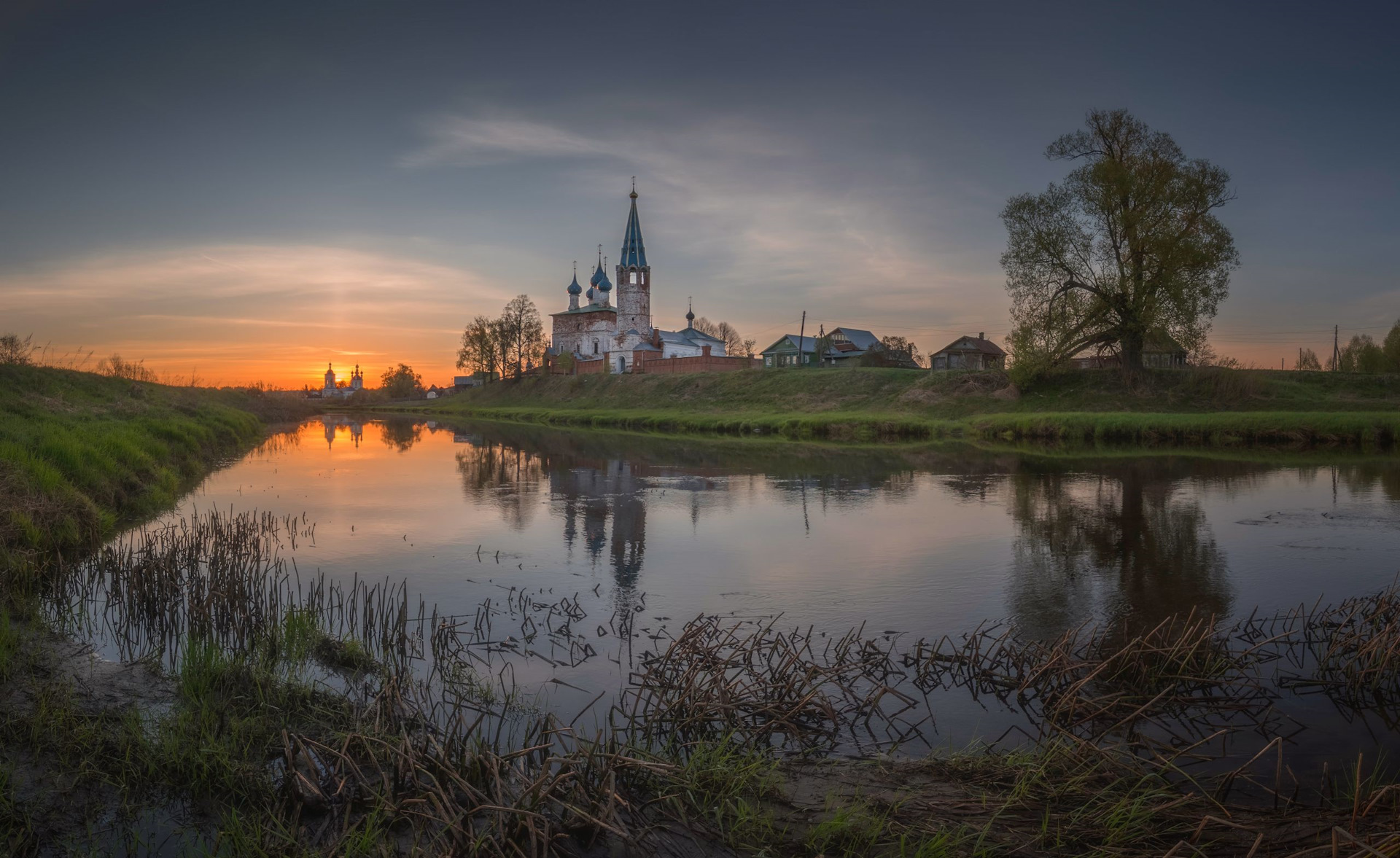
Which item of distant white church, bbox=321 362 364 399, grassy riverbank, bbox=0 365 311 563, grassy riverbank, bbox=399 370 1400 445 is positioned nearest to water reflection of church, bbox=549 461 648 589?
grassy riverbank, bbox=0 365 311 563

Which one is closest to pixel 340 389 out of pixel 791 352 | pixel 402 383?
pixel 402 383

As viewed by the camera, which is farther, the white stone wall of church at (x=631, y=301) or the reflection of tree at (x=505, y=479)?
the white stone wall of church at (x=631, y=301)

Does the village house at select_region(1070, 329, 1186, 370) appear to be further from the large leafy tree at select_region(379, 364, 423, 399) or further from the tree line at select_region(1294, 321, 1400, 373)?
the large leafy tree at select_region(379, 364, 423, 399)

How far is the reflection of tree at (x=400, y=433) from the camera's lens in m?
39.4

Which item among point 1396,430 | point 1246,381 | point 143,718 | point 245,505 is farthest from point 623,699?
point 1246,381

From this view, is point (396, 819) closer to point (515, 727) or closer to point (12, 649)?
point (515, 727)

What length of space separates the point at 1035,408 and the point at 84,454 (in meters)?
42.0

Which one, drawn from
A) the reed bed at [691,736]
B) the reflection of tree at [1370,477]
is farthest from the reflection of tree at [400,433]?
the reflection of tree at [1370,477]

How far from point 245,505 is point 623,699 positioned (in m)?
14.3

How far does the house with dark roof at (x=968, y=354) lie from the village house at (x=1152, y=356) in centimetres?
2247

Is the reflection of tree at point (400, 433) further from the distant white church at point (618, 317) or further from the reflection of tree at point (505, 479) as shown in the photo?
the distant white church at point (618, 317)

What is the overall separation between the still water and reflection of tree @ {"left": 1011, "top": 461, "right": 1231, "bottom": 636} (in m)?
0.06

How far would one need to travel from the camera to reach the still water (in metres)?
9.52

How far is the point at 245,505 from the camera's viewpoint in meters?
17.1
